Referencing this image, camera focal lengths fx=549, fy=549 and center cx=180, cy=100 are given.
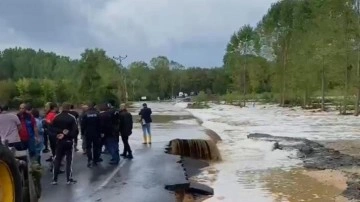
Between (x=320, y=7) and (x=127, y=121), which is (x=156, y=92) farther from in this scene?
(x=127, y=121)

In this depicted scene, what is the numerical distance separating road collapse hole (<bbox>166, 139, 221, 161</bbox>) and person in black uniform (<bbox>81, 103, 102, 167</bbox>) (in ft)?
23.3

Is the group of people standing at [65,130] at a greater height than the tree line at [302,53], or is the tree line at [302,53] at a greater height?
the tree line at [302,53]

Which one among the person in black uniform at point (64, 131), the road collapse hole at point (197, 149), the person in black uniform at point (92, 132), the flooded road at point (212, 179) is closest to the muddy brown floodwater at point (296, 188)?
the flooded road at point (212, 179)

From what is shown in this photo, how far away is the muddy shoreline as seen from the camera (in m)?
17.4

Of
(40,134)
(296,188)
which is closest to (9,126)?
(40,134)

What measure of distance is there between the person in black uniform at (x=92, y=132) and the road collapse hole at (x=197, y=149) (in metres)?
7.10

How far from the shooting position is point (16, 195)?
6.25 meters

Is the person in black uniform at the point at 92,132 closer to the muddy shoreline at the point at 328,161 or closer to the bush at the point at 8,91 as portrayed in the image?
the muddy shoreline at the point at 328,161

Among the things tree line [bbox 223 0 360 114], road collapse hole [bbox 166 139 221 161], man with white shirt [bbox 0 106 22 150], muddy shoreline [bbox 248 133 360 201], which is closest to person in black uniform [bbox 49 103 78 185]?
man with white shirt [bbox 0 106 22 150]

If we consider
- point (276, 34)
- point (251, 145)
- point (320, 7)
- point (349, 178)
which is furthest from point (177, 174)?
point (276, 34)

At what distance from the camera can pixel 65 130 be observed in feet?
39.7

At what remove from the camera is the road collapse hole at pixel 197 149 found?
2293 cm

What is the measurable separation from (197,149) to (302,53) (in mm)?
50802

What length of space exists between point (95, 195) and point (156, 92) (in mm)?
136111
